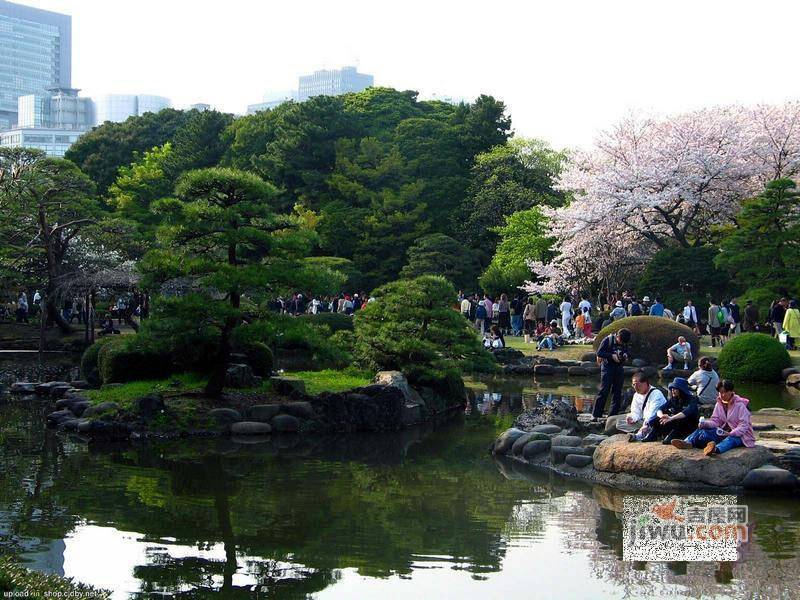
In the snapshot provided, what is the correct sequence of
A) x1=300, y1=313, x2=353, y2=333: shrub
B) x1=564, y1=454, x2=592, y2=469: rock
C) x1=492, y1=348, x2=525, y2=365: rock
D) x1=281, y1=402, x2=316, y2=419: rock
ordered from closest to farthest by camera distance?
x1=564, y1=454, x2=592, y2=469: rock, x1=281, y1=402, x2=316, y2=419: rock, x1=492, y1=348, x2=525, y2=365: rock, x1=300, y1=313, x2=353, y2=333: shrub

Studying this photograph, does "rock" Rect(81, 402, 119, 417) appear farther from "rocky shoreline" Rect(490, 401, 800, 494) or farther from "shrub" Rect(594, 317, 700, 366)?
"shrub" Rect(594, 317, 700, 366)

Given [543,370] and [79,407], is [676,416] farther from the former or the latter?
[543,370]

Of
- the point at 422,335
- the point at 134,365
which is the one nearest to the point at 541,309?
the point at 422,335

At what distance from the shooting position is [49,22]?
636ft

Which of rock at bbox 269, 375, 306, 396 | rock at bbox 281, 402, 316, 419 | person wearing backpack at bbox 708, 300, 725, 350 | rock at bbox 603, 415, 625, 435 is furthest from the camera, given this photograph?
person wearing backpack at bbox 708, 300, 725, 350

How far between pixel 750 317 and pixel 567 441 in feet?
50.8

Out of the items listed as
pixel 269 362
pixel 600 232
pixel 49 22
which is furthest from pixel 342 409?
pixel 49 22

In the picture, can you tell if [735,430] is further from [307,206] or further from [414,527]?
[307,206]

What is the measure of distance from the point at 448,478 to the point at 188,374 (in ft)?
22.0

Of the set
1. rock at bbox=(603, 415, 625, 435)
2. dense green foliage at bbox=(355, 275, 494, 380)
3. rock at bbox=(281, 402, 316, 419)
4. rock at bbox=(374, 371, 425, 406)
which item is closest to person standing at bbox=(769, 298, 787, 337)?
dense green foliage at bbox=(355, 275, 494, 380)

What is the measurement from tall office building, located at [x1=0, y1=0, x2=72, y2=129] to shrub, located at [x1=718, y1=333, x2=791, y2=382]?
184 metres

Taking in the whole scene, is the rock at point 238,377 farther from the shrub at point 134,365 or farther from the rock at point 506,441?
the rock at point 506,441

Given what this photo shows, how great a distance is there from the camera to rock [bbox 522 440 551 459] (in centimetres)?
1280

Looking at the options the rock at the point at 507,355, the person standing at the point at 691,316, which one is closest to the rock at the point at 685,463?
the rock at the point at 507,355
